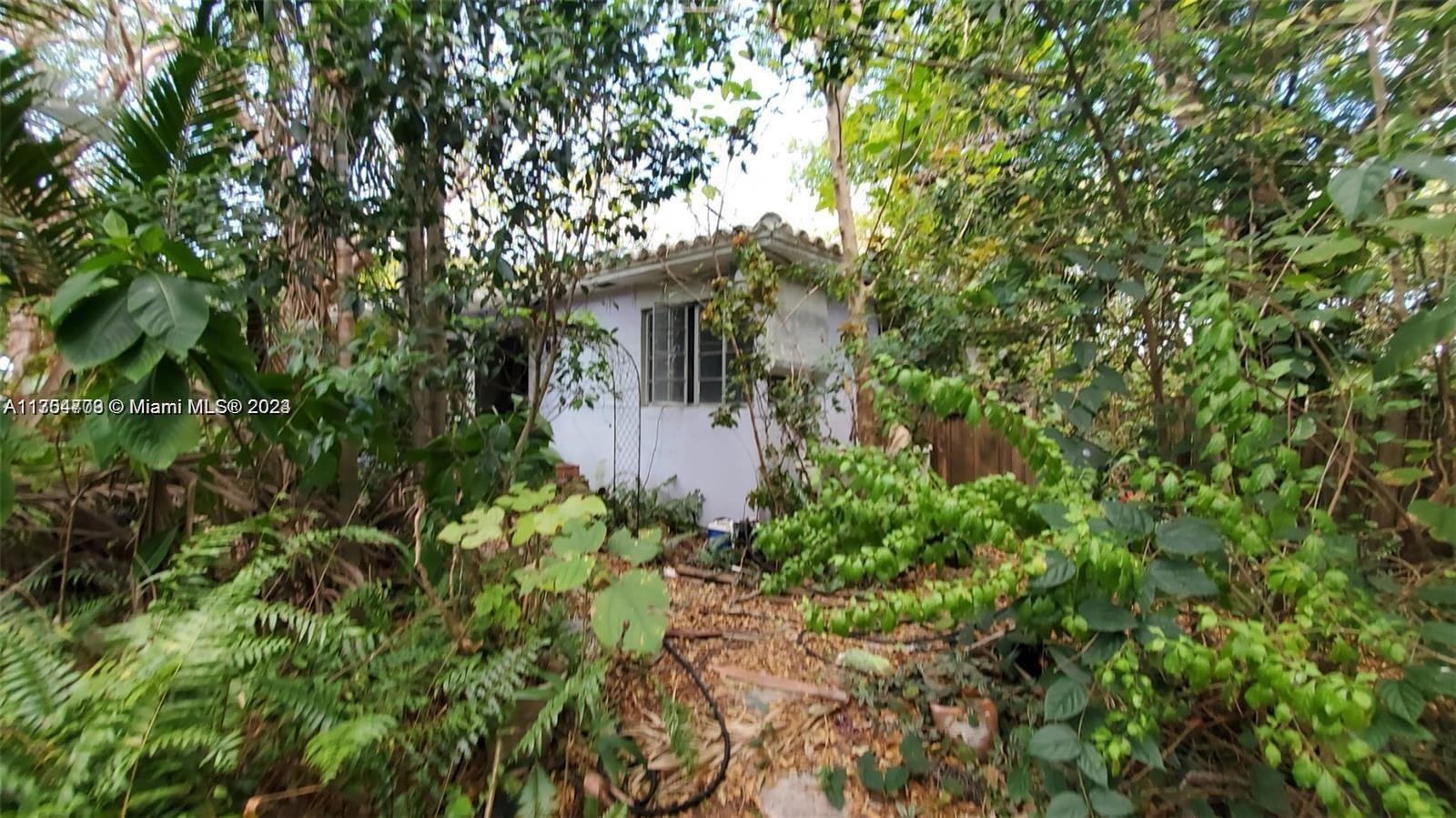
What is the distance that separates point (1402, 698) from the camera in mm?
1195

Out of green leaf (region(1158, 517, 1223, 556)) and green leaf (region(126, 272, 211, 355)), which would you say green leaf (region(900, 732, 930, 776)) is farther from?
green leaf (region(126, 272, 211, 355))

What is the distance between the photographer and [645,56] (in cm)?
240

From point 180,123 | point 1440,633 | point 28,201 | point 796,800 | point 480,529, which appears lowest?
point 796,800

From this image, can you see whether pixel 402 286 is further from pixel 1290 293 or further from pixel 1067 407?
pixel 1290 293

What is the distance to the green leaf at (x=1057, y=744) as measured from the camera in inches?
58.6

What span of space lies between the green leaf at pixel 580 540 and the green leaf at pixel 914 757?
4.41 feet

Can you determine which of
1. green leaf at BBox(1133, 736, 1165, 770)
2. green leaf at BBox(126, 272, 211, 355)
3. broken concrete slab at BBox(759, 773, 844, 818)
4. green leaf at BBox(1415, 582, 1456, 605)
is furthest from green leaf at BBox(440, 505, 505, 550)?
green leaf at BBox(1415, 582, 1456, 605)

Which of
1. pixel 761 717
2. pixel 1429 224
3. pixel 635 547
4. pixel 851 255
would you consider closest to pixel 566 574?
pixel 635 547

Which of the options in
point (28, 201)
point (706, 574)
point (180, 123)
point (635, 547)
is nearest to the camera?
point (635, 547)

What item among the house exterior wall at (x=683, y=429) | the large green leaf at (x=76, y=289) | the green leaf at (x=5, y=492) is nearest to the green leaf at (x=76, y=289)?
the large green leaf at (x=76, y=289)

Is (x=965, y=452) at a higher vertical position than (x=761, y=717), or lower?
higher

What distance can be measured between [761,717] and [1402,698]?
6.29 ft

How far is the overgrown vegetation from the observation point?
4.41 ft

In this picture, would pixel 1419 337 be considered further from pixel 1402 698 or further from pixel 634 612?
pixel 634 612
